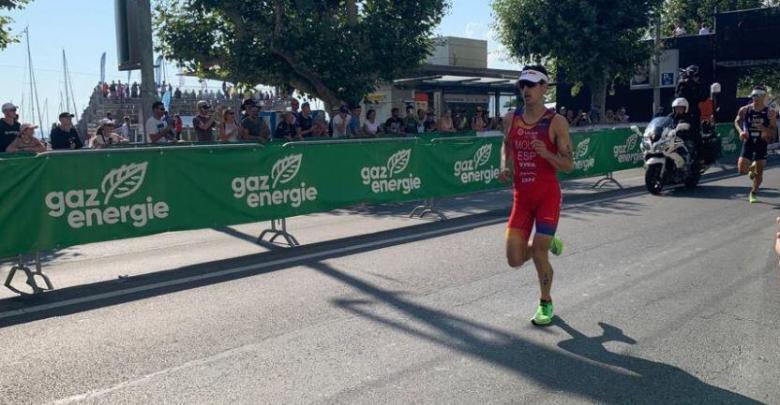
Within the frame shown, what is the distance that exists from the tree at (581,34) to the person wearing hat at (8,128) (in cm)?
1965

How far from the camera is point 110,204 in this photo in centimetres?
736

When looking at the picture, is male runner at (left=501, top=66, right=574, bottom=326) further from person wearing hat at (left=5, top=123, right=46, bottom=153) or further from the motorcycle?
the motorcycle

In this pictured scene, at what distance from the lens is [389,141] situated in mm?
10852

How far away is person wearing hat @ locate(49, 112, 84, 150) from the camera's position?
1262cm

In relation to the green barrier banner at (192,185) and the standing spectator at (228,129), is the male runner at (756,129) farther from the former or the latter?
the standing spectator at (228,129)

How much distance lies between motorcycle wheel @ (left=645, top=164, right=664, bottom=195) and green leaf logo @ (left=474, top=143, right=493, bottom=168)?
3.40 meters

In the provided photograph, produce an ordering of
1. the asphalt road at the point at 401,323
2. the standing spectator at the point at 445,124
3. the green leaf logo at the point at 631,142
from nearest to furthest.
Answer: the asphalt road at the point at 401,323 → the green leaf logo at the point at 631,142 → the standing spectator at the point at 445,124

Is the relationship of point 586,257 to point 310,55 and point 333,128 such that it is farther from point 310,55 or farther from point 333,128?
point 310,55

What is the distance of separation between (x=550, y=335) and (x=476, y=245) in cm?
370

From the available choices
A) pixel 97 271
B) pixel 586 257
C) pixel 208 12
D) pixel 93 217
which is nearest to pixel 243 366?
pixel 93 217

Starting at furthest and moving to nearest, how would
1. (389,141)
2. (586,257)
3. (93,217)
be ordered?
1. (389,141)
2. (586,257)
3. (93,217)

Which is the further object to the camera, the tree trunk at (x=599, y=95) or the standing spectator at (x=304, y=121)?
the tree trunk at (x=599, y=95)

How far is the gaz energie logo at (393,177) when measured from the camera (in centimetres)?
1055

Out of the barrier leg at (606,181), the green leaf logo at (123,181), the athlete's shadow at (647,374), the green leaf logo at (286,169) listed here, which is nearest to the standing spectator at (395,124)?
the barrier leg at (606,181)
